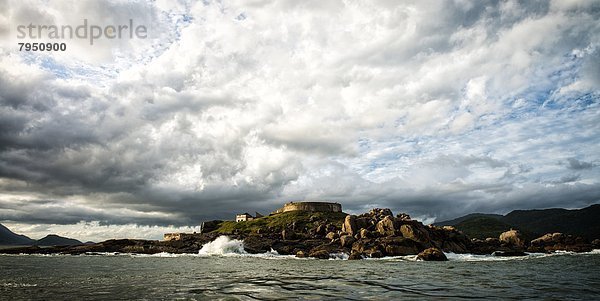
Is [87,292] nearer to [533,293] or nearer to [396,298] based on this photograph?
[396,298]

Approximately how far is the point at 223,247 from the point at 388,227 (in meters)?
51.6

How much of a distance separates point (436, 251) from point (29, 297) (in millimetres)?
65805

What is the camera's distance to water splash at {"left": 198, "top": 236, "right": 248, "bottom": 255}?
116250 mm

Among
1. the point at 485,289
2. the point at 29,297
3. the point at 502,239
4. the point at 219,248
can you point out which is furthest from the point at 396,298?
the point at 502,239

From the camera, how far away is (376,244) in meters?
89.6

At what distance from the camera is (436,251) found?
7194 centimetres

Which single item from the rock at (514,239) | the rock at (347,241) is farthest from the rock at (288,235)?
the rock at (514,239)

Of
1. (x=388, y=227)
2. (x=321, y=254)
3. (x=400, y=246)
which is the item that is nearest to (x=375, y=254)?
(x=400, y=246)

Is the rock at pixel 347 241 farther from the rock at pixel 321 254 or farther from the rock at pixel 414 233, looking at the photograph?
the rock at pixel 321 254

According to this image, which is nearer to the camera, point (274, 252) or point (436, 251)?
point (436, 251)

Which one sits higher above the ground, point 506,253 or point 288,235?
point 288,235

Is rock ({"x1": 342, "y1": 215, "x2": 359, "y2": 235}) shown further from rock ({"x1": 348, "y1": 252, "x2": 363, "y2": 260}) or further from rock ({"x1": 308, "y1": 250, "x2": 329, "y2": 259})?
rock ({"x1": 348, "y1": 252, "x2": 363, "y2": 260})

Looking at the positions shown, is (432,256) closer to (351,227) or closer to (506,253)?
(506,253)

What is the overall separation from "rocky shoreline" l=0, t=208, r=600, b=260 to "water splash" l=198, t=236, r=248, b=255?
2486mm
